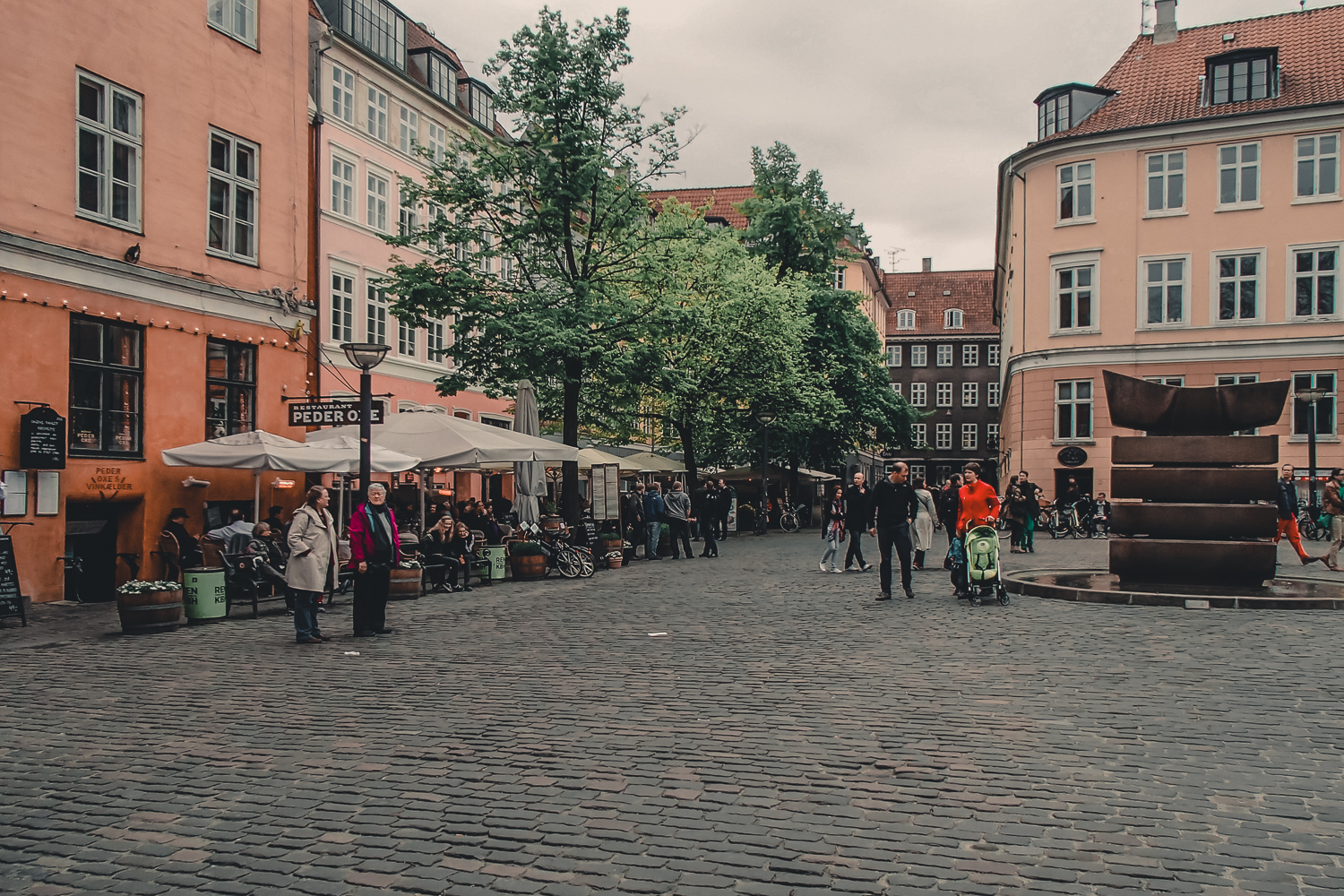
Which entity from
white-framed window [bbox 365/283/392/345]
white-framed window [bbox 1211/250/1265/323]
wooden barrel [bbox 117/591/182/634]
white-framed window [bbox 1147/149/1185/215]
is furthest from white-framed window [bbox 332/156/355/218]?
white-framed window [bbox 1211/250/1265/323]

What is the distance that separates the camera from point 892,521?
618 inches

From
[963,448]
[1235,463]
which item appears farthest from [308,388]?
[963,448]

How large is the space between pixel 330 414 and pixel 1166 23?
131 feet

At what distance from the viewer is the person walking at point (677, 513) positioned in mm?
26141

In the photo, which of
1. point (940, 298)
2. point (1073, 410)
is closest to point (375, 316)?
point (1073, 410)

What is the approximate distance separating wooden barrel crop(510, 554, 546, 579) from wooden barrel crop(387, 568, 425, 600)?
3596 mm

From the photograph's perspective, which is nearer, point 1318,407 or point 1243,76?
point 1318,407

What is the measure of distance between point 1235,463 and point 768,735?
38.0 feet

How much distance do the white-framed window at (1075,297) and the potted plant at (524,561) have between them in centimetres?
2659

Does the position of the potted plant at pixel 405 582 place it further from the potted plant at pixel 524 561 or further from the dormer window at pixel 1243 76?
the dormer window at pixel 1243 76

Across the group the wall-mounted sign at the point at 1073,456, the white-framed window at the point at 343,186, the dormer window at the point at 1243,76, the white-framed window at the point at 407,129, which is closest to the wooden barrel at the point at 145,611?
the white-framed window at the point at 343,186

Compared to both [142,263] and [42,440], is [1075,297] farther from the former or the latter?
[42,440]

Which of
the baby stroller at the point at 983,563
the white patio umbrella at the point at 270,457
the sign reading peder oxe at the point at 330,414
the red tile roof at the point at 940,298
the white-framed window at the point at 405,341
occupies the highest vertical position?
the red tile roof at the point at 940,298

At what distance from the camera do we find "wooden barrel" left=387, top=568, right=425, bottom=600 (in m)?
17.1
